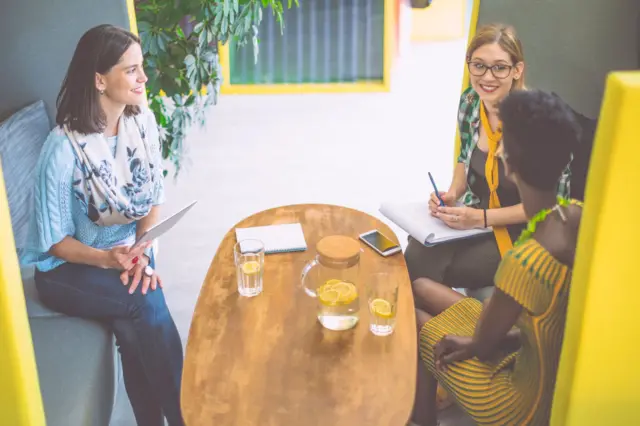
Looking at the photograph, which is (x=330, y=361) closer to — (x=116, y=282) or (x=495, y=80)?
(x=116, y=282)

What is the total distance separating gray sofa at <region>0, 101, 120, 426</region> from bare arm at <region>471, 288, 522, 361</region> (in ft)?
3.20

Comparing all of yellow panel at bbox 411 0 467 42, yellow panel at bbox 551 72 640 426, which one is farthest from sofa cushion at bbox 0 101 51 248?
yellow panel at bbox 411 0 467 42

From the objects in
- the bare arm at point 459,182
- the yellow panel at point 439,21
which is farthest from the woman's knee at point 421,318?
the yellow panel at point 439,21

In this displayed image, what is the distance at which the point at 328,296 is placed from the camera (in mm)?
1734

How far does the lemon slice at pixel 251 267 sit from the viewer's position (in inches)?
73.4

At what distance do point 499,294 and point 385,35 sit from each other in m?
4.01

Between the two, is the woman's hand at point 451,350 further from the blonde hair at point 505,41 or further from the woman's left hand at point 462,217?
the blonde hair at point 505,41

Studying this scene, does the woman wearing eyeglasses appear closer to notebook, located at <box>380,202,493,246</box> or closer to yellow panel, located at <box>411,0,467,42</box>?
notebook, located at <box>380,202,493,246</box>

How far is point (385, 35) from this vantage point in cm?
522

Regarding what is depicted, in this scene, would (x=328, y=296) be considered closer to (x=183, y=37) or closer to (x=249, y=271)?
(x=249, y=271)

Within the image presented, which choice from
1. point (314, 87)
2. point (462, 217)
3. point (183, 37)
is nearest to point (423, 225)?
point (462, 217)

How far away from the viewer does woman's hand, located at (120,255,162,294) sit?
79.1 inches

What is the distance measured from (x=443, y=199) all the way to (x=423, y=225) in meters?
0.19

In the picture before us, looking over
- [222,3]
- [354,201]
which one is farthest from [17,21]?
[354,201]
